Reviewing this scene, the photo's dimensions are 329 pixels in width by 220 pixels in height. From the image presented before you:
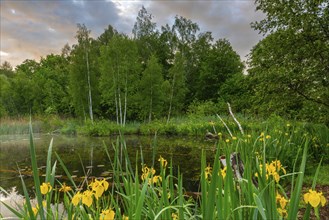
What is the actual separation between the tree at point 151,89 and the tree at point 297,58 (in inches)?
596

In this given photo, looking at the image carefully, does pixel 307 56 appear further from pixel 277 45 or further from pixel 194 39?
pixel 194 39

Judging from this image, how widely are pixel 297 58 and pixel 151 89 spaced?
1574cm

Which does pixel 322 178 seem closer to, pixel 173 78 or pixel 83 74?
pixel 173 78

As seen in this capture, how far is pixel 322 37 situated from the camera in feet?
17.2

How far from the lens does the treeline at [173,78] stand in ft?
17.6

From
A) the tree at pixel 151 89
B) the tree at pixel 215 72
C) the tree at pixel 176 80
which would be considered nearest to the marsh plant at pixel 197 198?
the tree at pixel 151 89

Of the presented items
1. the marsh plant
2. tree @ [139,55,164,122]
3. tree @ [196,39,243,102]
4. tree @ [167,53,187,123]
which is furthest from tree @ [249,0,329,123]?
tree @ [196,39,243,102]

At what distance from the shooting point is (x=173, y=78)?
76.6ft

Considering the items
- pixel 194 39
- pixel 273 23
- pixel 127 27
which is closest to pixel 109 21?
pixel 127 27

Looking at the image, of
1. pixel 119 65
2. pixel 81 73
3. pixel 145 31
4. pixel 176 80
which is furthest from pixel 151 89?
pixel 145 31

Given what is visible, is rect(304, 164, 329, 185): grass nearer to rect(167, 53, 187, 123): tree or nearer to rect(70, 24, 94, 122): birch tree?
rect(167, 53, 187, 123): tree

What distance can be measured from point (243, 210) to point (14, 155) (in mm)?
8699

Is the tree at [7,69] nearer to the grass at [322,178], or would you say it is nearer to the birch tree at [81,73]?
the birch tree at [81,73]

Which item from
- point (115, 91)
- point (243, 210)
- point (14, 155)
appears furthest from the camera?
point (115, 91)
